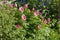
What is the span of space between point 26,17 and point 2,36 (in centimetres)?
69

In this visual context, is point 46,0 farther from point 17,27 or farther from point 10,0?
point 17,27

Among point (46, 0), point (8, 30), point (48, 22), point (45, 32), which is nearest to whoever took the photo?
point (8, 30)

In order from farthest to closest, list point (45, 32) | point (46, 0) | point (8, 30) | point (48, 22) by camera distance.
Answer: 1. point (46, 0)
2. point (48, 22)
3. point (45, 32)
4. point (8, 30)

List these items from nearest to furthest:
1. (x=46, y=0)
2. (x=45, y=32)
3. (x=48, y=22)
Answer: (x=45, y=32)
(x=48, y=22)
(x=46, y=0)

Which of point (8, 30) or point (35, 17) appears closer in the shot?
point (8, 30)

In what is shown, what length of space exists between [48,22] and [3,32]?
A: 109 cm

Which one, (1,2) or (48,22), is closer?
(1,2)

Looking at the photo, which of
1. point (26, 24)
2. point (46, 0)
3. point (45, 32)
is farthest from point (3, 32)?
point (46, 0)

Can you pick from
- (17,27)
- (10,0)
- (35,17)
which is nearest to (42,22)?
(35,17)

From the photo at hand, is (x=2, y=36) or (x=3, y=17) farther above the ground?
(x=3, y=17)

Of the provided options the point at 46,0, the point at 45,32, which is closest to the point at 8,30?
the point at 45,32

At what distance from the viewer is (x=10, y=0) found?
17.8 feet

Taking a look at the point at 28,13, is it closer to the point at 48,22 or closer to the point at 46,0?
the point at 48,22

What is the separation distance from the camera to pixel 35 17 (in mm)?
4930
